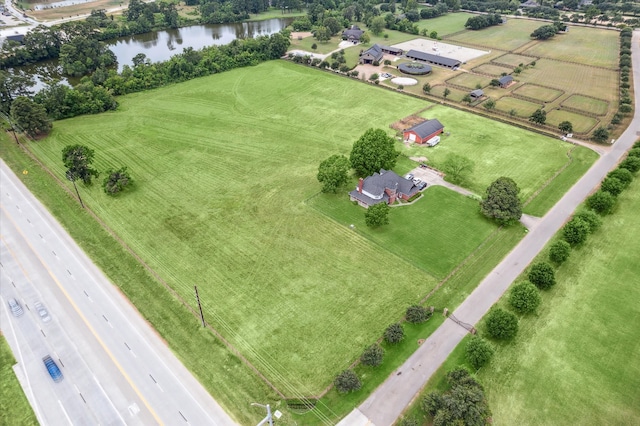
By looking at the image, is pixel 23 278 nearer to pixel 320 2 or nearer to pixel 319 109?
pixel 319 109

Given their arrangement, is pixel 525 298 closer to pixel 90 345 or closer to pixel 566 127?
pixel 90 345

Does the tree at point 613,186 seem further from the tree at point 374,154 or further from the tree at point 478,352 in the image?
the tree at point 478,352

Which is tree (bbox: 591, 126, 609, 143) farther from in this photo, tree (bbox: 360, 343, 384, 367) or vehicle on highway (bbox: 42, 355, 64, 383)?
vehicle on highway (bbox: 42, 355, 64, 383)

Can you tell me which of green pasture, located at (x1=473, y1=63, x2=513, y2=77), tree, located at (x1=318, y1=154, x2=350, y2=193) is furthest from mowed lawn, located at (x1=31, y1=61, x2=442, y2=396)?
green pasture, located at (x1=473, y1=63, x2=513, y2=77)

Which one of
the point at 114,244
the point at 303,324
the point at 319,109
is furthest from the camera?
the point at 319,109

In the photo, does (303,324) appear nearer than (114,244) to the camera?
Yes

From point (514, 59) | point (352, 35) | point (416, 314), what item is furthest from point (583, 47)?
point (416, 314)

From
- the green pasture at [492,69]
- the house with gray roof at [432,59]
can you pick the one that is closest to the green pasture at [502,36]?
the green pasture at [492,69]

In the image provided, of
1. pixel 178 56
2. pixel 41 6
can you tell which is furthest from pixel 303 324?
pixel 41 6
